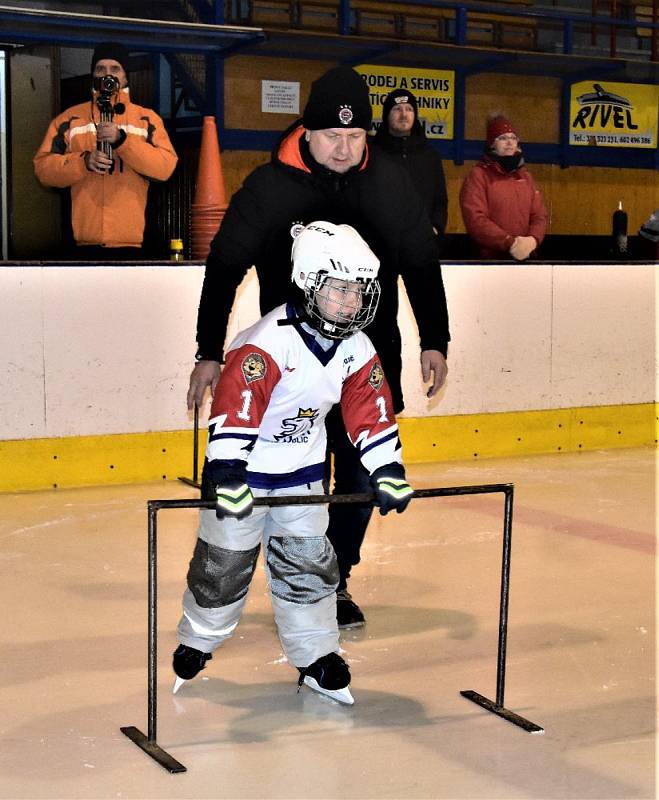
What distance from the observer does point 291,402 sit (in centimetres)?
367

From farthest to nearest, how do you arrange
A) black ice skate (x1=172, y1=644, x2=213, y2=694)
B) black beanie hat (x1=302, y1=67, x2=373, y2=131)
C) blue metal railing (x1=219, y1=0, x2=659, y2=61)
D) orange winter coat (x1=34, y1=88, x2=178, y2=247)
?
blue metal railing (x1=219, y1=0, x2=659, y2=61)
orange winter coat (x1=34, y1=88, x2=178, y2=247)
black beanie hat (x1=302, y1=67, x2=373, y2=131)
black ice skate (x1=172, y1=644, x2=213, y2=694)

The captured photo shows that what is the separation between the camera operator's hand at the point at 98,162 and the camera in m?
7.22

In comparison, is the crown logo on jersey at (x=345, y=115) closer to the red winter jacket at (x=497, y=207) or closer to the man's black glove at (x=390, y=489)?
the man's black glove at (x=390, y=489)

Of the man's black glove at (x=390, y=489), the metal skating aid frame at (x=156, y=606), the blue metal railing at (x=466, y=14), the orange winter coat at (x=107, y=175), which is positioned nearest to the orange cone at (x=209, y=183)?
the orange winter coat at (x=107, y=175)

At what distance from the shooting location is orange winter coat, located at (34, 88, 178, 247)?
740cm

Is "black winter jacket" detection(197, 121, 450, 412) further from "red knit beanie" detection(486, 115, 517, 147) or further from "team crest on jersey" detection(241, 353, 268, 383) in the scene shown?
"red knit beanie" detection(486, 115, 517, 147)

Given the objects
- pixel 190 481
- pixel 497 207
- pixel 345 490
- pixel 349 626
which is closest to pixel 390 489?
pixel 345 490

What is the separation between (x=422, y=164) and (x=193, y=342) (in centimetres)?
170

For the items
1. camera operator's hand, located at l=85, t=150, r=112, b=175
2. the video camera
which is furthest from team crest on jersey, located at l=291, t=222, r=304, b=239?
the video camera

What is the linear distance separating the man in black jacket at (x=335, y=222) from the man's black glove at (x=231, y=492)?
613 millimetres

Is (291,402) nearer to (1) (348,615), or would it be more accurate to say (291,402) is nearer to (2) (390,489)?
(2) (390,489)

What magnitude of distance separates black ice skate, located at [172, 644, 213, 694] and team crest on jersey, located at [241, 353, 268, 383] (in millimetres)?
788

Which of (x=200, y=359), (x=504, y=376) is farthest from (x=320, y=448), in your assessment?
(x=504, y=376)

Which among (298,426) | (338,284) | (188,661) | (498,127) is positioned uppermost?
(498,127)
